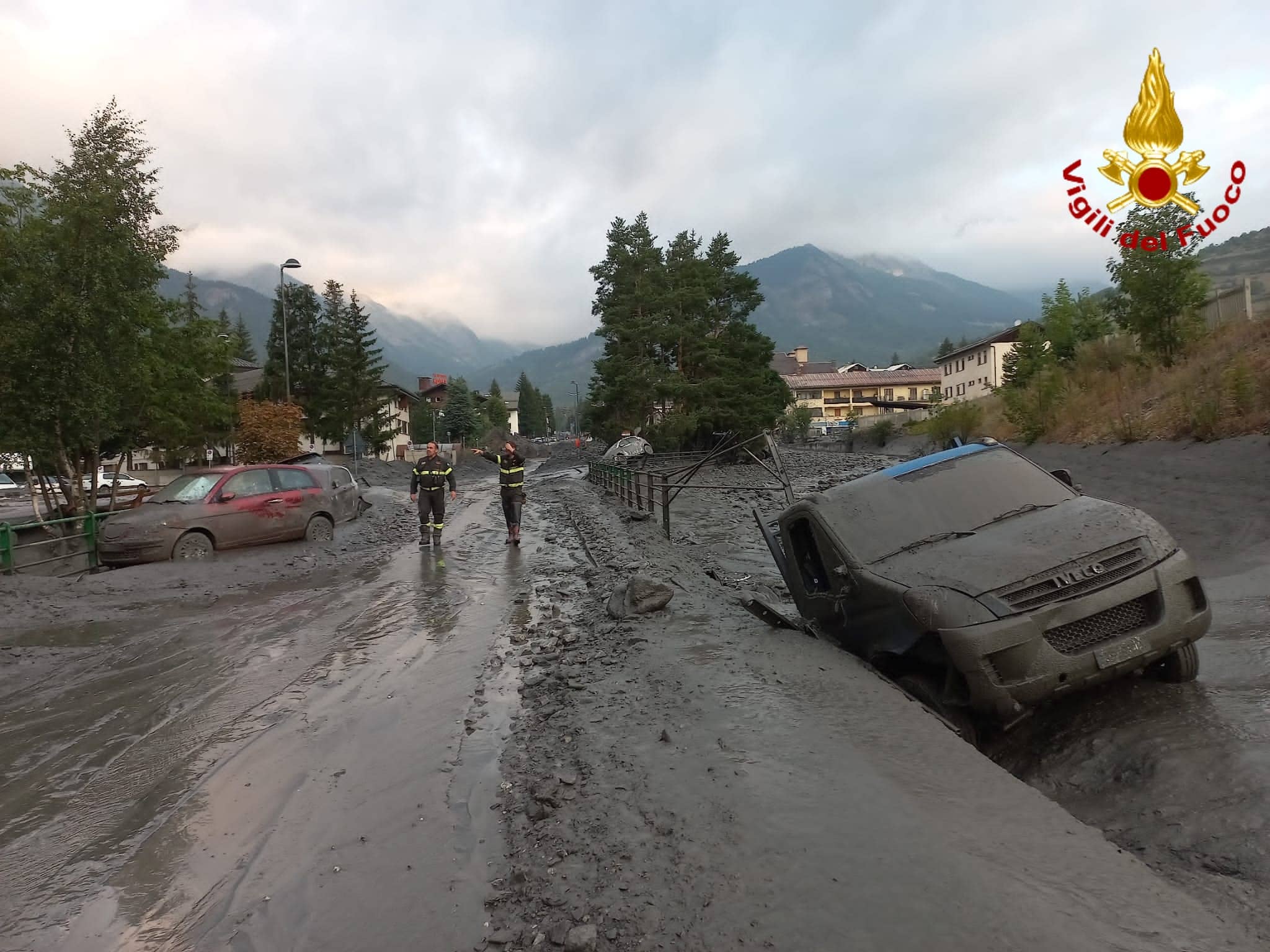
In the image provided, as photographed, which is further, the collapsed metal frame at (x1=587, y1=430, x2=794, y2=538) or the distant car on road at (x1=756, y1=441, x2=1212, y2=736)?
the collapsed metal frame at (x1=587, y1=430, x2=794, y2=538)

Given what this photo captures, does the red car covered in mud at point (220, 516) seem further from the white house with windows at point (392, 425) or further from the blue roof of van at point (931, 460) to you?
the white house with windows at point (392, 425)

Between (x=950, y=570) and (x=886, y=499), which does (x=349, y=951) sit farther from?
(x=886, y=499)

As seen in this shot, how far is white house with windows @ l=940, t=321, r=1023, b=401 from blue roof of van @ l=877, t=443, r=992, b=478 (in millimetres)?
66955

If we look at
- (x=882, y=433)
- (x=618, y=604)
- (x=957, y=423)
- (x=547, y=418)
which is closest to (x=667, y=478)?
(x=618, y=604)

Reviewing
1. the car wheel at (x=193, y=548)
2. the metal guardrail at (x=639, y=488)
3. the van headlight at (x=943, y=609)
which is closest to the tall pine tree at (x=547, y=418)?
the metal guardrail at (x=639, y=488)

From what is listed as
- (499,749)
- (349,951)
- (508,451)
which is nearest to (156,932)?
(349,951)

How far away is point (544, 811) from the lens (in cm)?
371

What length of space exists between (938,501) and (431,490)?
10.0 meters

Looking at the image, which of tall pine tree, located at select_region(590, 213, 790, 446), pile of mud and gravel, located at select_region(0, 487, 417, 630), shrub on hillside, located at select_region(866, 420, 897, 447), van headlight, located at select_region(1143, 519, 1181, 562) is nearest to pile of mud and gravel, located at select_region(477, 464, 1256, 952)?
van headlight, located at select_region(1143, 519, 1181, 562)

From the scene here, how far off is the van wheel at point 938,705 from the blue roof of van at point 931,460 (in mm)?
1822

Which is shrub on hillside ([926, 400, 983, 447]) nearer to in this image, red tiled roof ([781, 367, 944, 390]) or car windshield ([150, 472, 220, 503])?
car windshield ([150, 472, 220, 503])

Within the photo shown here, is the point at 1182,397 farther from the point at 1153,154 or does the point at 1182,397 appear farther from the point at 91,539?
the point at 91,539

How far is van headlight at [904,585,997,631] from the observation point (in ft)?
13.9

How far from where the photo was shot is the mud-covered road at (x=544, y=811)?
8.75 ft
